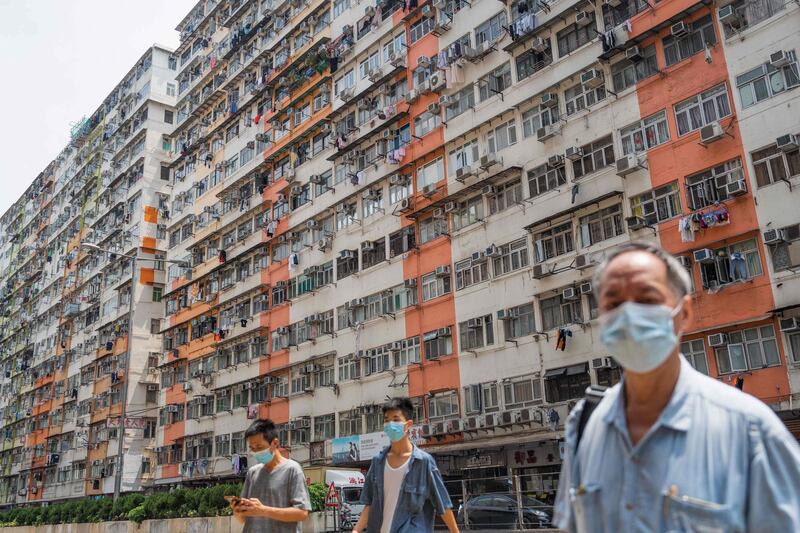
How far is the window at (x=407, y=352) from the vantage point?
2809cm

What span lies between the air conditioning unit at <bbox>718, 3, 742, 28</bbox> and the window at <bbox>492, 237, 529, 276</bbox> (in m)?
8.62

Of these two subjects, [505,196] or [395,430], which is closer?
[395,430]

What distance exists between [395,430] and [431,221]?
907 inches

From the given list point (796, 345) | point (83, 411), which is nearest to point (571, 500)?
point (796, 345)

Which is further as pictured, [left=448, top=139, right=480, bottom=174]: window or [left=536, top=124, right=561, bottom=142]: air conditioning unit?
[left=448, top=139, right=480, bottom=174]: window

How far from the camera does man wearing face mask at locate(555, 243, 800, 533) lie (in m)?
1.77

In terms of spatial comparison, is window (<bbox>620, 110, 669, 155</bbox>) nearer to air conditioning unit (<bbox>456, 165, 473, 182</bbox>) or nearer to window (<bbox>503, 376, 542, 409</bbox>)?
air conditioning unit (<bbox>456, 165, 473, 182</bbox>)

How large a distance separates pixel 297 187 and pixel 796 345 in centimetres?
2445

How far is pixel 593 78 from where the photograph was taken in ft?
76.4

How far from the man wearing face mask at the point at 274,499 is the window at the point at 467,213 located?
2119cm

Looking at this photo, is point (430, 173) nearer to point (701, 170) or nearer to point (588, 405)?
point (701, 170)

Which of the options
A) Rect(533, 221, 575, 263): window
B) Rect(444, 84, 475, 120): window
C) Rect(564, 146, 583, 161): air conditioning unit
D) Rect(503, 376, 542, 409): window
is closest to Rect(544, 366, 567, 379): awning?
Rect(503, 376, 542, 409): window

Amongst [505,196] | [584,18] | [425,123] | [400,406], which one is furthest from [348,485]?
[400,406]

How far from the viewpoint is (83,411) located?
52.9 meters
